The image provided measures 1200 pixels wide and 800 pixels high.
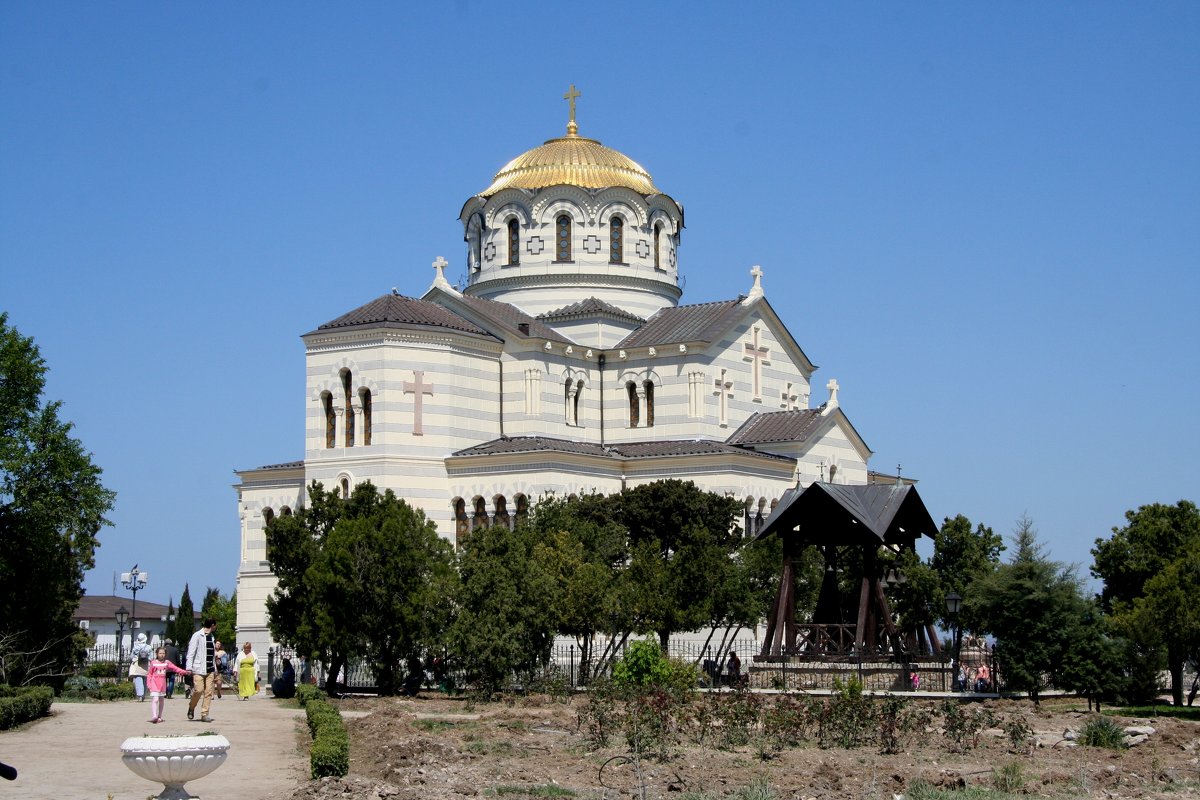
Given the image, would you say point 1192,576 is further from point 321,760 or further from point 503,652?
point 321,760

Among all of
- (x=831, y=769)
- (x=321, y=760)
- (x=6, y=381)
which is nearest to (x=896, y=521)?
(x=831, y=769)

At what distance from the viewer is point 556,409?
56.6m

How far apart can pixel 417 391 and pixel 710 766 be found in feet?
101

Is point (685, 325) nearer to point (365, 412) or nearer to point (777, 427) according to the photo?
point (777, 427)

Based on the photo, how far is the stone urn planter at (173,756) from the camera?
53.9 ft

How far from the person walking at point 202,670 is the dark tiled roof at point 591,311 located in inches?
1224

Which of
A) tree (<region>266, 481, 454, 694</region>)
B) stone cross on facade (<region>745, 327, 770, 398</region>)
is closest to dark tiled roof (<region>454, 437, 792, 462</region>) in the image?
stone cross on facade (<region>745, 327, 770, 398</region>)

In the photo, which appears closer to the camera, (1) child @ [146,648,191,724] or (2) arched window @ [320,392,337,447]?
(1) child @ [146,648,191,724]

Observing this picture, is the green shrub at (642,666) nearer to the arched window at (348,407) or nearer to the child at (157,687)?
the child at (157,687)

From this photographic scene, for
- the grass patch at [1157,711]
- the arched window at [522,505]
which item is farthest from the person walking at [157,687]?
the arched window at [522,505]

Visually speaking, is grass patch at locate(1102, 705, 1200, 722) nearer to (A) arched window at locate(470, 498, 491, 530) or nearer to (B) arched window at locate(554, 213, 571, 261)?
(A) arched window at locate(470, 498, 491, 530)

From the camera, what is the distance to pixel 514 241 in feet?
201

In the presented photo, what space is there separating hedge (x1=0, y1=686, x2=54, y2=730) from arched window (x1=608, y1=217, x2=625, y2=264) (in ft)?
111

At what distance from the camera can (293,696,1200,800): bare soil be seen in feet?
70.0
